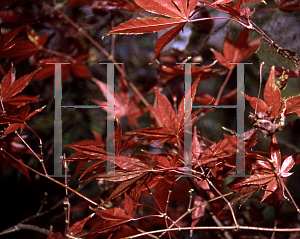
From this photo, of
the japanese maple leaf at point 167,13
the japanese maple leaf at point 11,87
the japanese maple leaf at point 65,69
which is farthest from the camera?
the japanese maple leaf at point 65,69

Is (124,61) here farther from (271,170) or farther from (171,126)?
(271,170)

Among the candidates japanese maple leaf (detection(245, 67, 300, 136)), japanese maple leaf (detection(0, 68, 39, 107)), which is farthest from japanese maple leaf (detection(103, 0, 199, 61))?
japanese maple leaf (detection(0, 68, 39, 107))

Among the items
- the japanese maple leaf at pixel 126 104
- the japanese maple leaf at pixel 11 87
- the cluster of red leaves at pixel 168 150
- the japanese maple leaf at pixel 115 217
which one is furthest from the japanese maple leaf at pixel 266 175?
the japanese maple leaf at pixel 11 87

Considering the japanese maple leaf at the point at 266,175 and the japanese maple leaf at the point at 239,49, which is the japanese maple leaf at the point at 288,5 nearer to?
the japanese maple leaf at the point at 239,49

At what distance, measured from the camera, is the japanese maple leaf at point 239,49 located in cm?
46

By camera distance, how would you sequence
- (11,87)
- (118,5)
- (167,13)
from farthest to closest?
(118,5) → (11,87) → (167,13)

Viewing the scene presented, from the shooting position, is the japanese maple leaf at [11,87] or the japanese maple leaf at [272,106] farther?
the japanese maple leaf at [11,87]

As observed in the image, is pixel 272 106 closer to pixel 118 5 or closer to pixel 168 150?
pixel 168 150

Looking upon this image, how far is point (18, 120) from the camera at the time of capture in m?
0.34

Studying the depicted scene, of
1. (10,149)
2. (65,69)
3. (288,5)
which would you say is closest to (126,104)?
(65,69)


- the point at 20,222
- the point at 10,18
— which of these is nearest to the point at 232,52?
the point at 10,18

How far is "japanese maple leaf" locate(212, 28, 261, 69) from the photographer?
1.50 ft

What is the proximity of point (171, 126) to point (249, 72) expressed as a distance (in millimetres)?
327

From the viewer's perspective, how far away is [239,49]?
1.53 feet
